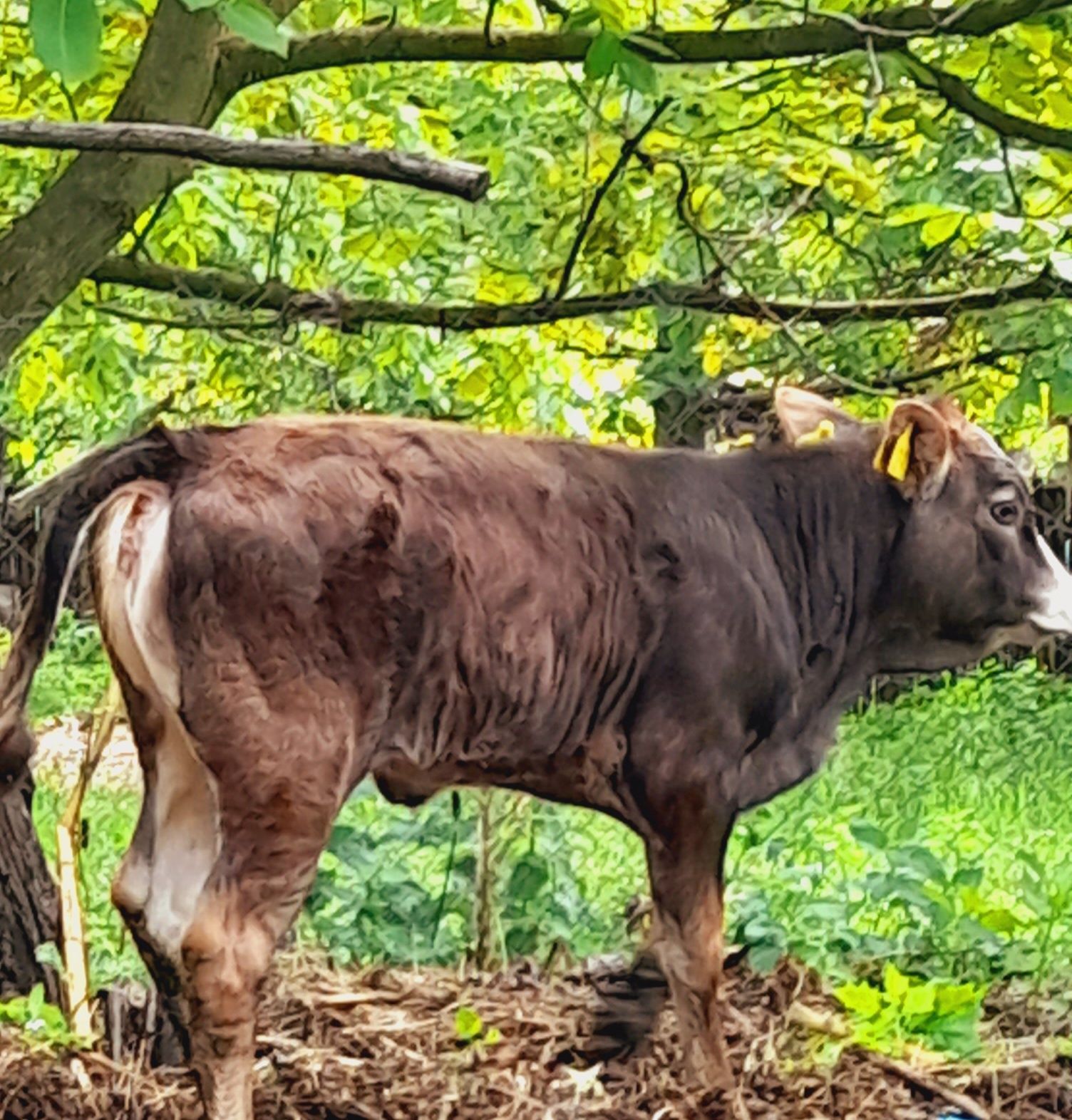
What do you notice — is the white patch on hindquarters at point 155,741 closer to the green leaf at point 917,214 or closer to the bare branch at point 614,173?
the bare branch at point 614,173

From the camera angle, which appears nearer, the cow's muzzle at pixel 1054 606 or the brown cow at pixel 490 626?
the brown cow at pixel 490 626

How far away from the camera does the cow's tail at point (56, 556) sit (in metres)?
3.57

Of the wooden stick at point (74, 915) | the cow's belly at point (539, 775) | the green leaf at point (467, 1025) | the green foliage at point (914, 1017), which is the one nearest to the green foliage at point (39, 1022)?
the wooden stick at point (74, 915)

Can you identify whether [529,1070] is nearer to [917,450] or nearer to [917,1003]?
[917,1003]

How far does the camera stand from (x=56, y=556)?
359cm

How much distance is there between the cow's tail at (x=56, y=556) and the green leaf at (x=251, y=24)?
4.29 ft

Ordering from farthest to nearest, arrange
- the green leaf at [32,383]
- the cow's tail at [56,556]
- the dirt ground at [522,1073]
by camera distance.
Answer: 1. the green leaf at [32,383]
2. the dirt ground at [522,1073]
3. the cow's tail at [56,556]

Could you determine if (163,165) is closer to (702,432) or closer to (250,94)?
(250,94)

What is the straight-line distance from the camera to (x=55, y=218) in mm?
4246

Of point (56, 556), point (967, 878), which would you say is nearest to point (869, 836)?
point (967, 878)

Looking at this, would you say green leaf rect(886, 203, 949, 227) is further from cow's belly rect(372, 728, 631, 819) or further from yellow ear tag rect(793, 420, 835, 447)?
cow's belly rect(372, 728, 631, 819)

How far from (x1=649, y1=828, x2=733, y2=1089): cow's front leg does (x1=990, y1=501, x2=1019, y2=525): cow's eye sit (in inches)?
40.6

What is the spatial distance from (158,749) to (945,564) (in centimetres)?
188

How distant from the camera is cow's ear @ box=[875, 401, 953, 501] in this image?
14.1ft
